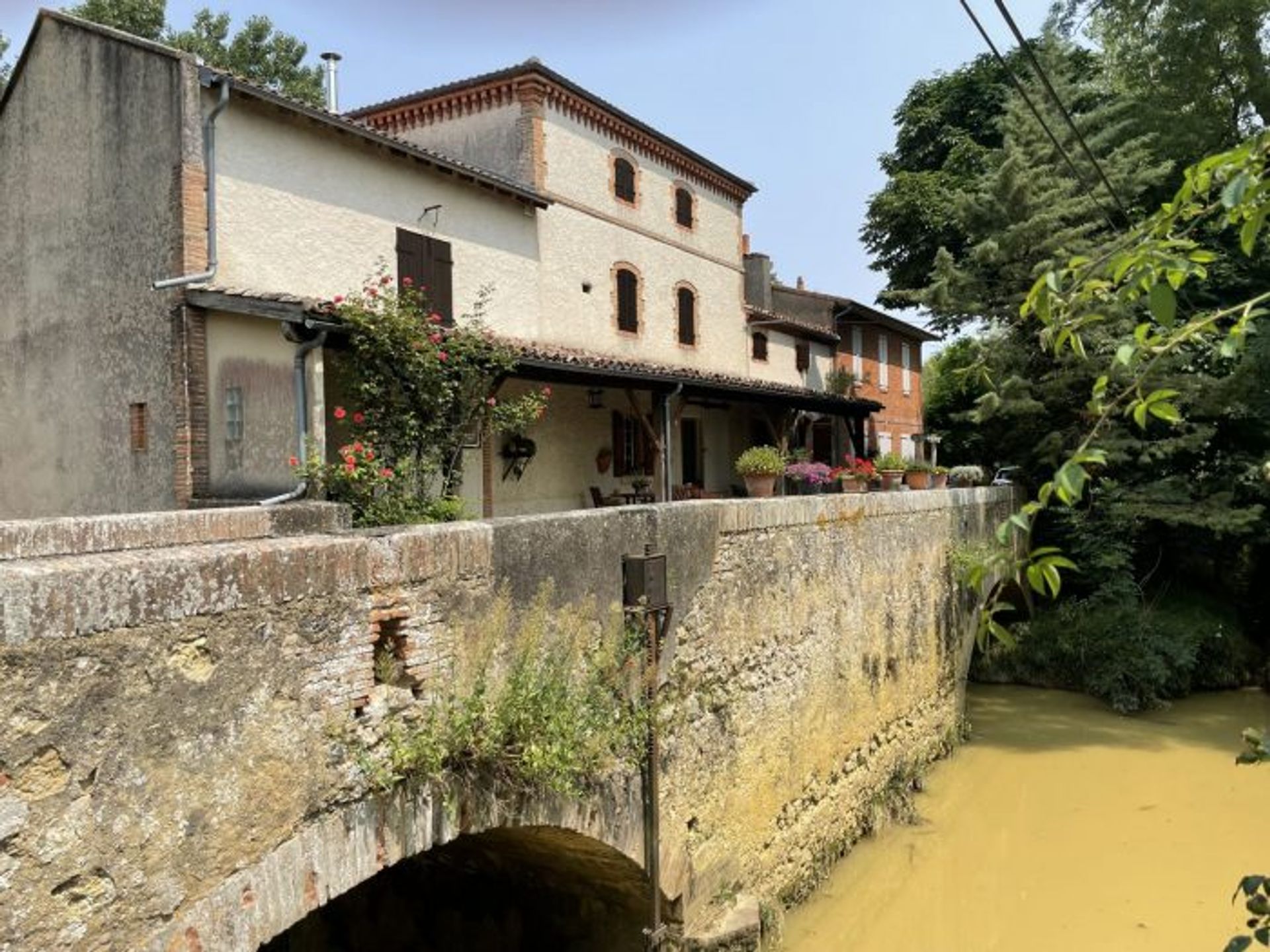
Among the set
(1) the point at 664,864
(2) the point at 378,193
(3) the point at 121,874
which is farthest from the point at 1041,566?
(2) the point at 378,193

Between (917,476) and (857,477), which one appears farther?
(917,476)

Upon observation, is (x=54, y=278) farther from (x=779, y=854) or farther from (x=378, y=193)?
(x=779, y=854)

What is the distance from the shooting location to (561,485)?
13.3 m

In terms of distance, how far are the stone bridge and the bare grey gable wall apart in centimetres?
498

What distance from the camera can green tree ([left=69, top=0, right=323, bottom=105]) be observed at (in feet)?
73.6

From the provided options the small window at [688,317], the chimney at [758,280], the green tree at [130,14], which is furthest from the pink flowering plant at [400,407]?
the green tree at [130,14]

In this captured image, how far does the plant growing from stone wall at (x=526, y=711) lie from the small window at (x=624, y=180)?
11.8 m

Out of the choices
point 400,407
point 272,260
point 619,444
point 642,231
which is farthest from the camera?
point 642,231

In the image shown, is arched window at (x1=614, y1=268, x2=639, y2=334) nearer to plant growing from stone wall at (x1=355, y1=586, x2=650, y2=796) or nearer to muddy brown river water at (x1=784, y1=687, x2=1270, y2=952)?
muddy brown river water at (x1=784, y1=687, x2=1270, y2=952)

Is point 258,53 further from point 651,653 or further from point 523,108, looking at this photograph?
point 651,653

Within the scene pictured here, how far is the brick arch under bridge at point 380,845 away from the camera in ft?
10.2

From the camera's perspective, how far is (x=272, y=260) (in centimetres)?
995

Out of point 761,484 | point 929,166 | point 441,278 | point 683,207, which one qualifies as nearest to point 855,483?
point 761,484

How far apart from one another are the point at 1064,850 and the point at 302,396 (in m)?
9.24
